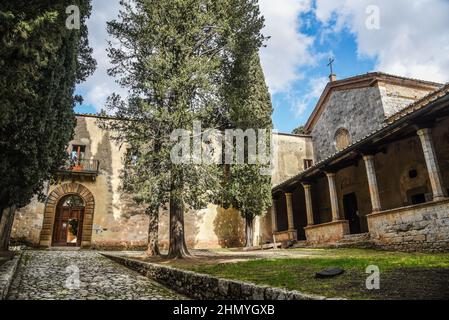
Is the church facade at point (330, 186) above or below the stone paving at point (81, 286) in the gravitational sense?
above

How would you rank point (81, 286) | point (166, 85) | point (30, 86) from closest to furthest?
point (30, 86)
point (81, 286)
point (166, 85)

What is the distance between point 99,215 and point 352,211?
14.3 meters

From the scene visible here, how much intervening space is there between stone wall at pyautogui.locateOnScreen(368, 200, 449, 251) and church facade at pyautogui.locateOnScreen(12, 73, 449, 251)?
33mm

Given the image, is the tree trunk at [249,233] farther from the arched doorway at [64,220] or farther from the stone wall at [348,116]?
the arched doorway at [64,220]

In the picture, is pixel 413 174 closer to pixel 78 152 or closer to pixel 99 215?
pixel 99 215

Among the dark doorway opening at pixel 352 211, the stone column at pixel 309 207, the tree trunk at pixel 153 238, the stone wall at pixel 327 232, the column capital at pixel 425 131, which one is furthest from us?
the stone column at pixel 309 207

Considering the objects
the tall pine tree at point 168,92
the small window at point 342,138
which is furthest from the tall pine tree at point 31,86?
the small window at point 342,138

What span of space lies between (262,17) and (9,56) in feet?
30.4

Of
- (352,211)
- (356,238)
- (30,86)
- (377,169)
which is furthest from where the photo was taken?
(352,211)

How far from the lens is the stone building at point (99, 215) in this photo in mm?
16781

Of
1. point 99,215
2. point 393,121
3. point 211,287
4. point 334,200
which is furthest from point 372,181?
point 99,215

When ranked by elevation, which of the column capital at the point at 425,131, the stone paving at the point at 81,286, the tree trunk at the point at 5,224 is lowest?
the stone paving at the point at 81,286

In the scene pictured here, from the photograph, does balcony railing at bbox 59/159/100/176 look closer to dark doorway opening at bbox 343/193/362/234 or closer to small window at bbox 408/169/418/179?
dark doorway opening at bbox 343/193/362/234

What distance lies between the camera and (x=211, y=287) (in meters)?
4.48
